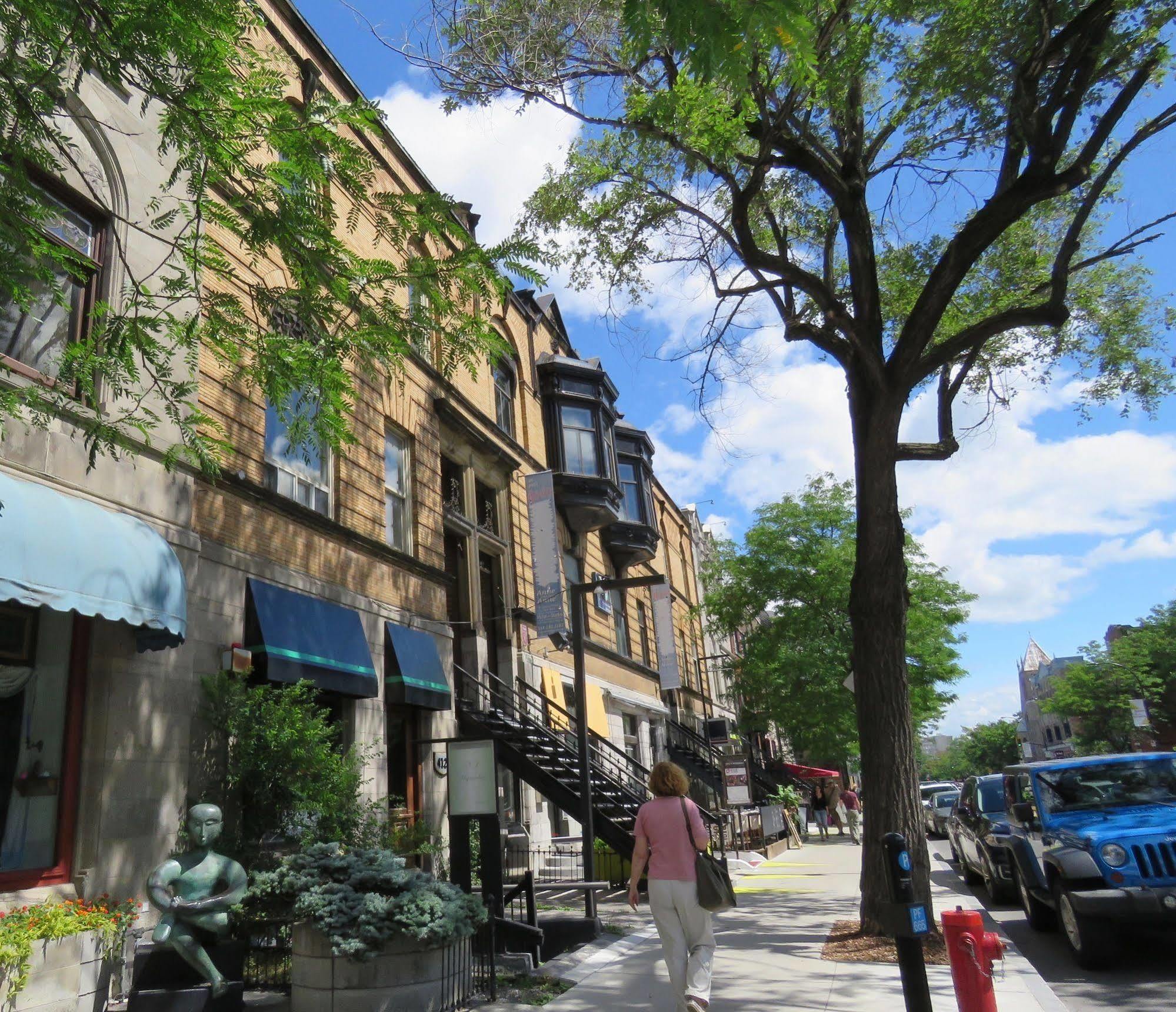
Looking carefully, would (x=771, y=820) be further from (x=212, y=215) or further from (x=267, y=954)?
(x=212, y=215)

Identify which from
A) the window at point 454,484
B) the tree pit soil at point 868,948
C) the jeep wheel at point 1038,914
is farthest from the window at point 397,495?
the jeep wheel at point 1038,914

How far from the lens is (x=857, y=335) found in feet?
34.0

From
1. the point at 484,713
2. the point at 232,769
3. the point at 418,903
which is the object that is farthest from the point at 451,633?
the point at 418,903

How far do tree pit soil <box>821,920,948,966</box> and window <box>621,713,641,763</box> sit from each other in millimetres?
15460

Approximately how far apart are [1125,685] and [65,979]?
55.6 metres

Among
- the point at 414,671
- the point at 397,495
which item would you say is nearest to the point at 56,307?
the point at 397,495

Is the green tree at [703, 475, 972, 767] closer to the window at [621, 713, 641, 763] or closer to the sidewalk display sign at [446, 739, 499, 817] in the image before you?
the window at [621, 713, 641, 763]

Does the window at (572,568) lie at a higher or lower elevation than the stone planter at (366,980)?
higher

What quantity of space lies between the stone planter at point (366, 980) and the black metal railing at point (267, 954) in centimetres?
122

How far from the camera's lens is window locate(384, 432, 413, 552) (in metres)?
14.5

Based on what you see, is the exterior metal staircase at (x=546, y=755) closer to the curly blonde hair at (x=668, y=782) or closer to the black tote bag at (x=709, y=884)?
the curly blonde hair at (x=668, y=782)

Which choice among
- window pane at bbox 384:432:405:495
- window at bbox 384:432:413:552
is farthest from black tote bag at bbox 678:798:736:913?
window pane at bbox 384:432:405:495

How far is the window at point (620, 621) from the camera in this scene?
26.8 meters

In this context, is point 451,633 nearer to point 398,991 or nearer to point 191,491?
point 191,491
